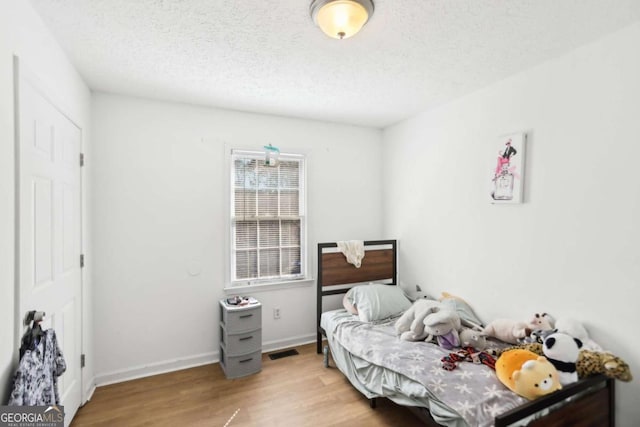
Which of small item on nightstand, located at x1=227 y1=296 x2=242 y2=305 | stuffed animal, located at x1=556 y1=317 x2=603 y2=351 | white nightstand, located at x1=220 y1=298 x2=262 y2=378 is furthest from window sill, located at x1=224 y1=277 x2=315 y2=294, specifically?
stuffed animal, located at x1=556 y1=317 x2=603 y2=351

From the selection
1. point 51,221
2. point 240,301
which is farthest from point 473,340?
point 51,221

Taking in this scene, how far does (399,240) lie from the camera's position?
3.75 metres

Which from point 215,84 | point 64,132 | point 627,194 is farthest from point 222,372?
point 627,194

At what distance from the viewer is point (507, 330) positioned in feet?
7.63

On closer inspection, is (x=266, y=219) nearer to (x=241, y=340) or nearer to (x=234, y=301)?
(x=234, y=301)

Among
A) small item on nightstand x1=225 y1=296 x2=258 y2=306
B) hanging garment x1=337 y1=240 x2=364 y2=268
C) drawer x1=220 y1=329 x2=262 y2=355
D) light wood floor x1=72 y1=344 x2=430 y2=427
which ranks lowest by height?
light wood floor x1=72 y1=344 x2=430 y2=427

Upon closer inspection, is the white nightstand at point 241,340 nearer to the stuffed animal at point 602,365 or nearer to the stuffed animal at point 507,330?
the stuffed animal at point 507,330

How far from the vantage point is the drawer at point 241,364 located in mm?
2826

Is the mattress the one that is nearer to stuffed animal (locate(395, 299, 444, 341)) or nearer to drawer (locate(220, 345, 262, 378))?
stuffed animal (locate(395, 299, 444, 341))

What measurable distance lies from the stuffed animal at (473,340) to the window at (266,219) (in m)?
1.81

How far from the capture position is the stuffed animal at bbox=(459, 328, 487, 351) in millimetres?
2281

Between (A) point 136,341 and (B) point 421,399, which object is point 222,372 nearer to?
(A) point 136,341

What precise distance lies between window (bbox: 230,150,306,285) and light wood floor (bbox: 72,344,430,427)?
3.17ft

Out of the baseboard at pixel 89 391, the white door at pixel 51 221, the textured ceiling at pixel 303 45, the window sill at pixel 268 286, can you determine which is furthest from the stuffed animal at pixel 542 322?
the baseboard at pixel 89 391
